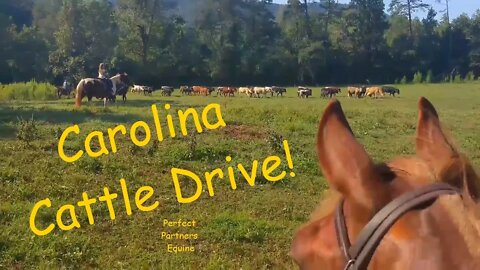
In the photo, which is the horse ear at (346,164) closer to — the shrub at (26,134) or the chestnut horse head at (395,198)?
the chestnut horse head at (395,198)

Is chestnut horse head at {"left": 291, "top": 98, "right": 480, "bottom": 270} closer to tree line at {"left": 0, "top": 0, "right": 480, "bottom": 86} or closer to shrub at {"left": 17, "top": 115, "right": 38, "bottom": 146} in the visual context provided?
shrub at {"left": 17, "top": 115, "right": 38, "bottom": 146}

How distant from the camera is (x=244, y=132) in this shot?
9562mm

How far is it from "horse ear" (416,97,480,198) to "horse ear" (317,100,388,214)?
0.37ft

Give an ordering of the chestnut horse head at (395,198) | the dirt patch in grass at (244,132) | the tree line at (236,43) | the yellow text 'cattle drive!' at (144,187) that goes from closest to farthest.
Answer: the chestnut horse head at (395,198) → the yellow text 'cattle drive!' at (144,187) → the dirt patch in grass at (244,132) → the tree line at (236,43)

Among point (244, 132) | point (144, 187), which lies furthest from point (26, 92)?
point (144, 187)

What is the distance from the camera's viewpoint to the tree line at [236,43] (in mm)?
35688

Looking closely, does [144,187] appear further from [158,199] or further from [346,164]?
[346,164]

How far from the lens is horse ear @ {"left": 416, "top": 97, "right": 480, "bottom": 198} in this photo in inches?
34.2

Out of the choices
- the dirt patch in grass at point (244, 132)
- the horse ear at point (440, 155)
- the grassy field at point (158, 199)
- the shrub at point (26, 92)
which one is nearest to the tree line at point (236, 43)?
the shrub at point (26, 92)

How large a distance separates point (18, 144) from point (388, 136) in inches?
260

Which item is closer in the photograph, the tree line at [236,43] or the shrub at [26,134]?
the shrub at [26,134]

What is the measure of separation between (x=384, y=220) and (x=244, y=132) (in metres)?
8.72

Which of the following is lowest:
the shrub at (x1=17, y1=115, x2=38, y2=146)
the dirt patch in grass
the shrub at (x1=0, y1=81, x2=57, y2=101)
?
the dirt patch in grass

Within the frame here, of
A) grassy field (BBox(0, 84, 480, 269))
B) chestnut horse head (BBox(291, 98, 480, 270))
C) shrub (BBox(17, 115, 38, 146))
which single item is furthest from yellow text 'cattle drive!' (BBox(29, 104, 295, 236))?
chestnut horse head (BBox(291, 98, 480, 270))
